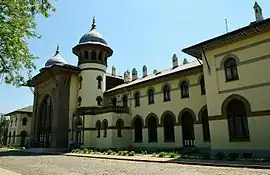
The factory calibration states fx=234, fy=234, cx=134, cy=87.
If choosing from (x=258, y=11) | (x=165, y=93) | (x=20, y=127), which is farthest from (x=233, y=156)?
(x=20, y=127)

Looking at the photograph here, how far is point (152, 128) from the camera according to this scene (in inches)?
984

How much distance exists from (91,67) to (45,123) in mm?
10165

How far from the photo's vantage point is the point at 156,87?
2500 cm

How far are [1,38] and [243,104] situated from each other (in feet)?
46.5

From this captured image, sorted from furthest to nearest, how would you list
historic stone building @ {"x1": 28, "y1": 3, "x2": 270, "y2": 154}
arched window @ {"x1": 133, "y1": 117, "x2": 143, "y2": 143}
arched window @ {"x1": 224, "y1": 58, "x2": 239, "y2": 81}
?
arched window @ {"x1": 133, "y1": 117, "x2": 143, "y2": 143} → arched window @ {"x1": 224, "y1": 58, "x2": 239, "y2": 81} → historic stone building @ {"x1": 28, "y1": 3, "x2": 270, "y2": 154}

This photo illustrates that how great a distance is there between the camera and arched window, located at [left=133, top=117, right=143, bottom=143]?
2645cm

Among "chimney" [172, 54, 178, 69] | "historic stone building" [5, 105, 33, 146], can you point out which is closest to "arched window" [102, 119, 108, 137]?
"chimney" [172, 54, 178, 69]

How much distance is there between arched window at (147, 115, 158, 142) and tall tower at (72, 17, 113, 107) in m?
8.92

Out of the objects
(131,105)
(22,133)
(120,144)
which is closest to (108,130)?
(120,144)

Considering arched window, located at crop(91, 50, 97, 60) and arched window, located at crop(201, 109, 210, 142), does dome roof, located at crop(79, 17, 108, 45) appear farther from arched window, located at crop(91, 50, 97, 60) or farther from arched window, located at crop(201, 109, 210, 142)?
arched window, located at crop(201, 109, 210, 142)

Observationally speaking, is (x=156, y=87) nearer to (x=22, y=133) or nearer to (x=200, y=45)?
(x=200, y=45)

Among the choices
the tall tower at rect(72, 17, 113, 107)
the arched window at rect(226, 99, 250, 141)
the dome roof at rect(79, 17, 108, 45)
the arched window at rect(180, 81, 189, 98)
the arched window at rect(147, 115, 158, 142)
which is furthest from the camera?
the dome roof at rect(79, 17, 108, 45)

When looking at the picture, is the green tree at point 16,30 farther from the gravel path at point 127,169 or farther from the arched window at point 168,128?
the arched window at point 168,128

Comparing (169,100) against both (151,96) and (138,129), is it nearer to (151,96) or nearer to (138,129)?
(151,96)
